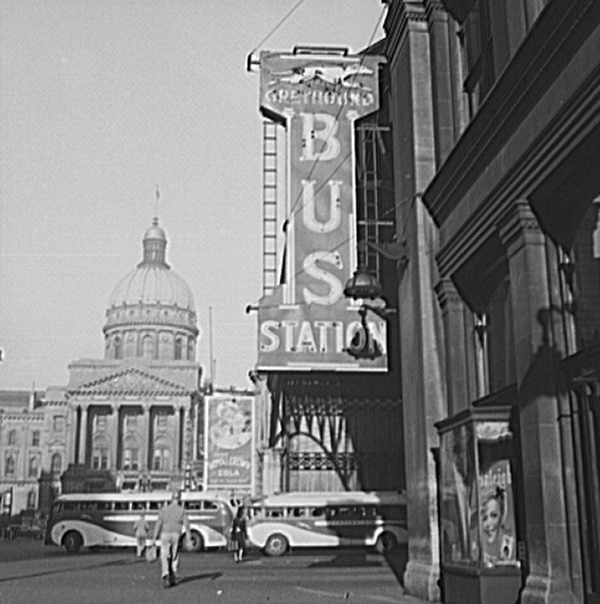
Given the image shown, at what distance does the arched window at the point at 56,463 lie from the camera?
14400 cm

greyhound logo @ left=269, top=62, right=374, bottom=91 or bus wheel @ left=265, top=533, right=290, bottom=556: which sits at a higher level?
greyhound logo @ left=269, top=62, right=374, bottom=91

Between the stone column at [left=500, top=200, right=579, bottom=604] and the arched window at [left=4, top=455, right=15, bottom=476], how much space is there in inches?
5819

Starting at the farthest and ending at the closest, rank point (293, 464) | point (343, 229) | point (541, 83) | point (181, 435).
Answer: point (181, 435) < point (293, 464) < point (343, 229) < point (541, 83)

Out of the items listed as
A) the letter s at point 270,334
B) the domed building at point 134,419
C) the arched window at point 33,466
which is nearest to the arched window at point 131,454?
the domed building at point 134,419

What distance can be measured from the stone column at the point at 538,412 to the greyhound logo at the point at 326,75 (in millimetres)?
11252

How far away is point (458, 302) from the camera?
15078 millimetres

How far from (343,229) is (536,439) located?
1168cm

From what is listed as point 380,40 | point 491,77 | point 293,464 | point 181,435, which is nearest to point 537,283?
point 491,77

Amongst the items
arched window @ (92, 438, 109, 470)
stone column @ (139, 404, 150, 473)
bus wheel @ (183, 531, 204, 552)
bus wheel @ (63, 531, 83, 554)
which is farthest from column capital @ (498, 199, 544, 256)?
arched window @ (92, 438, 109, 470)

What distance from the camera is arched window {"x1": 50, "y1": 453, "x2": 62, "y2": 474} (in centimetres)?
14400

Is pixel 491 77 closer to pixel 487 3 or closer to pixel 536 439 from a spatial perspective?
pixel 487 3

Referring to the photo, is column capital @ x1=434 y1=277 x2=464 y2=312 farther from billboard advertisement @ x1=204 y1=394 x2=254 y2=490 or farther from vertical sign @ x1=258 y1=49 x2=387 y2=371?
billboard advertisement @ x1=204 y1=394 x2=254 y2=490

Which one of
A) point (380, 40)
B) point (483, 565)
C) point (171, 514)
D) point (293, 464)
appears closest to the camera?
point (483, 565)

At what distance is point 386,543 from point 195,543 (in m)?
8.99
